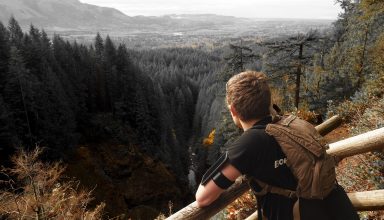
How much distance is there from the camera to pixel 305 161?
9.41 ft

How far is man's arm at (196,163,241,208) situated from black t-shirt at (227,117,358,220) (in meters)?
0.06

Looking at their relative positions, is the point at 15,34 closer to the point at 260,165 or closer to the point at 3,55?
the point at 3,55

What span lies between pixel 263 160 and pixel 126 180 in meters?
49.9

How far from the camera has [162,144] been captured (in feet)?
213

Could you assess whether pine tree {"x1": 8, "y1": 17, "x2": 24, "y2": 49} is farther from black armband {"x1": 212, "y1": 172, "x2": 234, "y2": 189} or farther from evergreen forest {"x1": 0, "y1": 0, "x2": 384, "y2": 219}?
black armband {"x1": 212, "y1": 172, "x2": 234, "y2": 189}

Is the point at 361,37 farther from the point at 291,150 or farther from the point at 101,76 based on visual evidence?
the point at 101,76

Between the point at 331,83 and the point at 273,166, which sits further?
the point at 331,83

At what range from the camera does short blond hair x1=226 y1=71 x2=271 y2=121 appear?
2.97 meters

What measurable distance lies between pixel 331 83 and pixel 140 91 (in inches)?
1639

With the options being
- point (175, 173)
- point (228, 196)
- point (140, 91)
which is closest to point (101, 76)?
point (140, 91)

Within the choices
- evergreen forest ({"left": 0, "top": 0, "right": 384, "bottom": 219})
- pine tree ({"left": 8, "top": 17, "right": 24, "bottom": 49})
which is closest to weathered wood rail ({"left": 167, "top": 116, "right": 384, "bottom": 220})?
evergreen forest ({"left": 0, "top": 0, "right": 384, "bottom": 219})

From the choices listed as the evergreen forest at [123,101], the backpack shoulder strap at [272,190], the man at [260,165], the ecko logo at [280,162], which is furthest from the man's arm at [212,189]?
the evergreen forest at [123,101]

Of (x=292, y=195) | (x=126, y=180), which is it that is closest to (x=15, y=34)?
(x=126, y=180)

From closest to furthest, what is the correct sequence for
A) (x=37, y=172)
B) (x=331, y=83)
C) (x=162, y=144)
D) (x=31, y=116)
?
(x=37, y=172) < (x=331, y=83) < (x=31, y=116) < (x=162, y=144)
